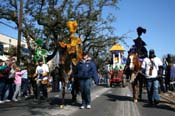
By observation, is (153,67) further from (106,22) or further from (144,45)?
(106,22)

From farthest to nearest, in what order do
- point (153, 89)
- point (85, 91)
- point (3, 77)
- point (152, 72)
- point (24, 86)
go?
point (24, 86)
point (3, 77)
point (152, 72)
point (153, 89)
point (85, 91)

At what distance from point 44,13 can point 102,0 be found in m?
6.06

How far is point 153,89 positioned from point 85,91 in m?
2.73

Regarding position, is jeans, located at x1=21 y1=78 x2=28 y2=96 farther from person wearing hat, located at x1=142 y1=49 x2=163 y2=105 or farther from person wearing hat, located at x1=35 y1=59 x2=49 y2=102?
person wearing hat, located at x1=142 y1=49 x2=163 y2=105

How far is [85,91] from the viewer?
13.6 meters

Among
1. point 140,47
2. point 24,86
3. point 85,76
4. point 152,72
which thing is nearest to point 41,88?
point 24,86

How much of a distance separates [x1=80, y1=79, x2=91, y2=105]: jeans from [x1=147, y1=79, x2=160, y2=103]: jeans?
255 cm

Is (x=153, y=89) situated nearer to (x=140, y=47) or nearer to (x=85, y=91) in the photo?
(x=85, y=91)

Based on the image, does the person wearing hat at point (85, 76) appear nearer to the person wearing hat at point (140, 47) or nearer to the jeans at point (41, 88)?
the jeans at point (41, 88)

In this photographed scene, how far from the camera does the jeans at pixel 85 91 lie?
13.6 metres

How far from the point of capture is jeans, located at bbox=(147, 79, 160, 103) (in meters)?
14.8

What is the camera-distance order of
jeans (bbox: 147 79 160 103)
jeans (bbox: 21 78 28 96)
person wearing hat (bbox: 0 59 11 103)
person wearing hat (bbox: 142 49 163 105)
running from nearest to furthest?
jeans (bbox: 147 79 160 103) < person wearing hat (bbox: 142 49 163 105) < person wearing hat (bbox: 0 59 11 103) < jeans (bbox: 21 78 28 96)

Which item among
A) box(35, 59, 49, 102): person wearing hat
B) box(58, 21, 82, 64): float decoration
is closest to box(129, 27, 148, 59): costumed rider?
box(35, 59, 49, 102): person wearing hat

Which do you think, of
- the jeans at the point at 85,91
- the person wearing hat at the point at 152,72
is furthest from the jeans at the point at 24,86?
the person wearing hat at the point at 152,72
